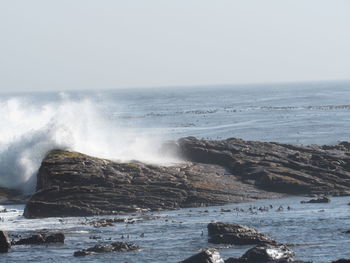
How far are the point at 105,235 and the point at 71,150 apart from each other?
22467 millimetres

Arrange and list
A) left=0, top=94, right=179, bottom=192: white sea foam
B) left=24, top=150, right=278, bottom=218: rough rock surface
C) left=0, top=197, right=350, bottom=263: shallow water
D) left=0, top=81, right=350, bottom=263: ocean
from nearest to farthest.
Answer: left=0, top=197, right=350, bottom=263: shallow water, left=0, top=81, right=350, bottom=263: ocean, left=24, top=150, right=278, bottom=218: rough rock surface, left=0, top=94, right=179, bottom=192: white sea foam

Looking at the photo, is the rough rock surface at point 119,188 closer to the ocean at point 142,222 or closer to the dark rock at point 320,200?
the ocean at point 142,222

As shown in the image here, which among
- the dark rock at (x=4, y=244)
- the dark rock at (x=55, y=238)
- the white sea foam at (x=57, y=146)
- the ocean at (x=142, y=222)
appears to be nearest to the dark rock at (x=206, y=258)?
the ocean at (x=142, y=222)

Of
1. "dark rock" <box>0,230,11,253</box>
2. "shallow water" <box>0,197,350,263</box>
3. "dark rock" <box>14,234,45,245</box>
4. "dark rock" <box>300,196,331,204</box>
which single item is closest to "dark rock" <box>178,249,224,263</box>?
"shallow water" <box>0,197,350,263</box>

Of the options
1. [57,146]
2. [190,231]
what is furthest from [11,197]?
[190,231]

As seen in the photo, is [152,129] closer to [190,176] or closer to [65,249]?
[190,176]

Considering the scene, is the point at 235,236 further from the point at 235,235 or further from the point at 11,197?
the point at 11,197

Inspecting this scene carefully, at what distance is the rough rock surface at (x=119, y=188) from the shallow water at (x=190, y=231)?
1.51 meters

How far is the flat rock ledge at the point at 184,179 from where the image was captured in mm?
57594

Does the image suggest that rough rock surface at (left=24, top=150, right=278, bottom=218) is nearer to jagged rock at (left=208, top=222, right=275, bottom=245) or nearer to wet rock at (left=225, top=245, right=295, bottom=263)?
jagged rock at (left=208, top=222, right=275, bottom=245)

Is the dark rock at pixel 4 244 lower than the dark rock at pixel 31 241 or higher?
higher

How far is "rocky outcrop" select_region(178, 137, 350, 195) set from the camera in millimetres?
64125

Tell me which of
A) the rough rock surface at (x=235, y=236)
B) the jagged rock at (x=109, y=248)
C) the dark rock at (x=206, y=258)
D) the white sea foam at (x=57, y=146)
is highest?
the white sea foam at (x=57, y=146)

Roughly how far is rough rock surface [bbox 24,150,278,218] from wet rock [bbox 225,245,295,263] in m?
18.5
